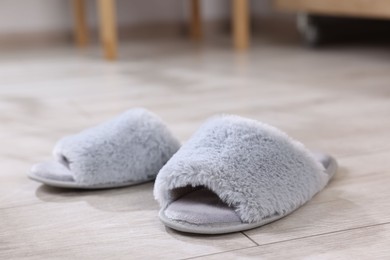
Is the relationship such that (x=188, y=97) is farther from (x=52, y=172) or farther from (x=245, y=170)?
(x=245, y=170)

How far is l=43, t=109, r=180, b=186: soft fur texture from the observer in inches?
34.0

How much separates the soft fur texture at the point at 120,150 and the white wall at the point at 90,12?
5.90 ft

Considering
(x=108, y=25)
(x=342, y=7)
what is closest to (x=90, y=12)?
(x=108, y=25)

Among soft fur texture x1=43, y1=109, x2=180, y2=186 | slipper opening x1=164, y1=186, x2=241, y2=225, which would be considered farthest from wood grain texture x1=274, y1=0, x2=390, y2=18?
slipper opening x1=164, y1=186, x2=241, y2=225

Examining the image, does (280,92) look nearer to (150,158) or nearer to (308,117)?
(308,117)

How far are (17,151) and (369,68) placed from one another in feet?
3.40

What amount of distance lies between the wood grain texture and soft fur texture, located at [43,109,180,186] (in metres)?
1.15

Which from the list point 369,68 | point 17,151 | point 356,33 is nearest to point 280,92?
point 369,68

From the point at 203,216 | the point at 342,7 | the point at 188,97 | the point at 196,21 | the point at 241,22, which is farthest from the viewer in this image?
the point at 196,21

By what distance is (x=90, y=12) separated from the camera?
107 inches

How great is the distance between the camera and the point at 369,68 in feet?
5.76

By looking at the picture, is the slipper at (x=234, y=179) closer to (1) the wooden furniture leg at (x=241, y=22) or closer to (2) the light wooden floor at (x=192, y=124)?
(2) the light wooden floor at (x=192, y=124)

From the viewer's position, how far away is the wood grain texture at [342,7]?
1863 mm

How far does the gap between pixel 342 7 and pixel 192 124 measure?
0.98 meters
